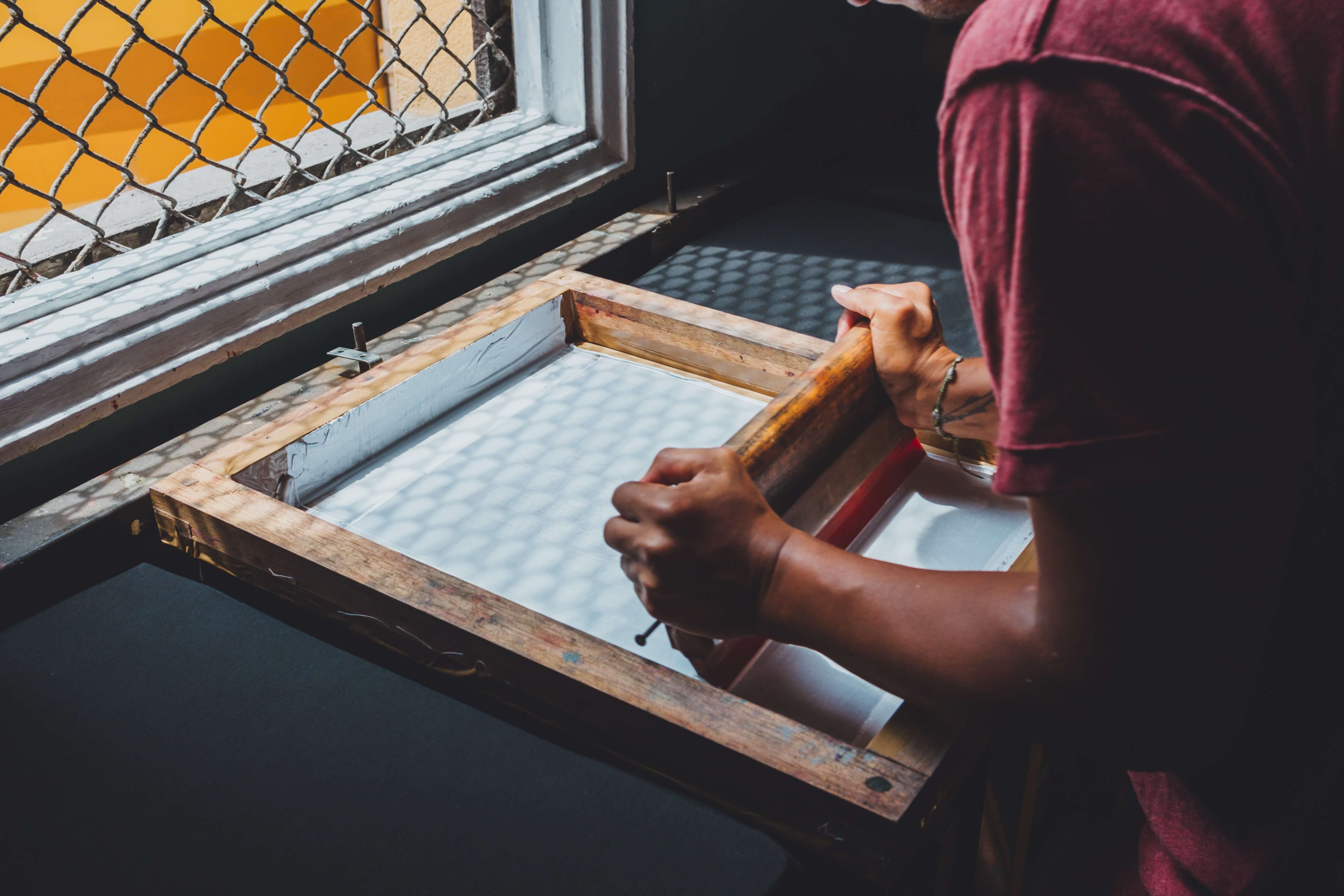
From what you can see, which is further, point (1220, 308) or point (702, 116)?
point (702, 116)

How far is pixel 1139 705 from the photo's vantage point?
599mm

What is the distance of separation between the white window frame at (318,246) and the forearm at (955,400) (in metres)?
0.77

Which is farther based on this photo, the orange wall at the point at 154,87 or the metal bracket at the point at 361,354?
the orange wall at the point at 154,87

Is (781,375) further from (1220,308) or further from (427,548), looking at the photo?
(1220,308)

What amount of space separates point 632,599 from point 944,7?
1.75 feet

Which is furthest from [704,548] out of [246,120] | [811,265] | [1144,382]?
[246,120]

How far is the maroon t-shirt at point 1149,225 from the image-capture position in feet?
1.48

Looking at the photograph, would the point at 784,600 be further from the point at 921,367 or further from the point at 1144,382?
the point at 921,367

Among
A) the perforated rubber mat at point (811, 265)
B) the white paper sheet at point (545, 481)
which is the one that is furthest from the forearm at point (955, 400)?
the perforated rubber mat at point (811, 265)

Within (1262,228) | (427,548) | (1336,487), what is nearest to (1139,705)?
(1336,487)

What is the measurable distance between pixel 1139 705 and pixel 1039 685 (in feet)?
0.20

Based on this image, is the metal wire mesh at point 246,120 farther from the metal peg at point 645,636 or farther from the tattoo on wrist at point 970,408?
the tattoo on wrist at point 970,408

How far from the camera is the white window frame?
3.54 ft

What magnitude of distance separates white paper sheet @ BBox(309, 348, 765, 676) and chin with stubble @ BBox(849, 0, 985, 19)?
0.51 metres
